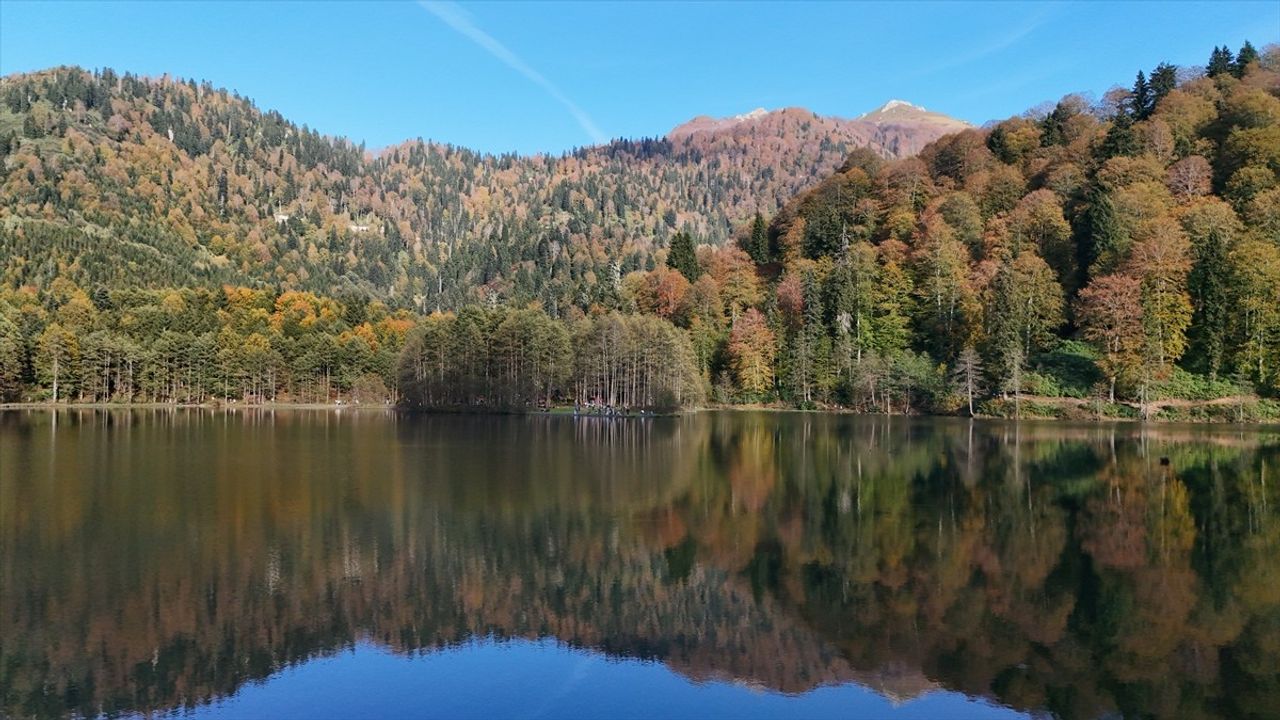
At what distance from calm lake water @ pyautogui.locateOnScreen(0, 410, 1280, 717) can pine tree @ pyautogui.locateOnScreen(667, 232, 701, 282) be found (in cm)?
8756

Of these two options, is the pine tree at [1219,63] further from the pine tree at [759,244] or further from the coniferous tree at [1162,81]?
the pine tree at [759,244]

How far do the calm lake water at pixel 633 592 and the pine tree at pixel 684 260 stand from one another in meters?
87.6

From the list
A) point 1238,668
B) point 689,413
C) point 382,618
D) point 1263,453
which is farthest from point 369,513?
point 689,413

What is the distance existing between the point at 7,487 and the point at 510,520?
2006 centimetres

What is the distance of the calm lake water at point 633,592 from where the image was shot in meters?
14.3

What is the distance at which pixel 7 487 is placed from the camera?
3203 centimetres

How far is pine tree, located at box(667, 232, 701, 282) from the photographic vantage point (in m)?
125

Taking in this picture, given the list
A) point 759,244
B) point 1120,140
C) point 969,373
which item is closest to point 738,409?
point 969,373

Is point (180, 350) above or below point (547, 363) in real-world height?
above

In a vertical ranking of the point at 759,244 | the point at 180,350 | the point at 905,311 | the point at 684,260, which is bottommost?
the point at 180,350

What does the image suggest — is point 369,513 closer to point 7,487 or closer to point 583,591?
point 583,591

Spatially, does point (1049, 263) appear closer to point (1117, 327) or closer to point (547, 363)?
point (1117, 327)

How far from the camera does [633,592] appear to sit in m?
19.9

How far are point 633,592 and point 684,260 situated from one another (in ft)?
353
